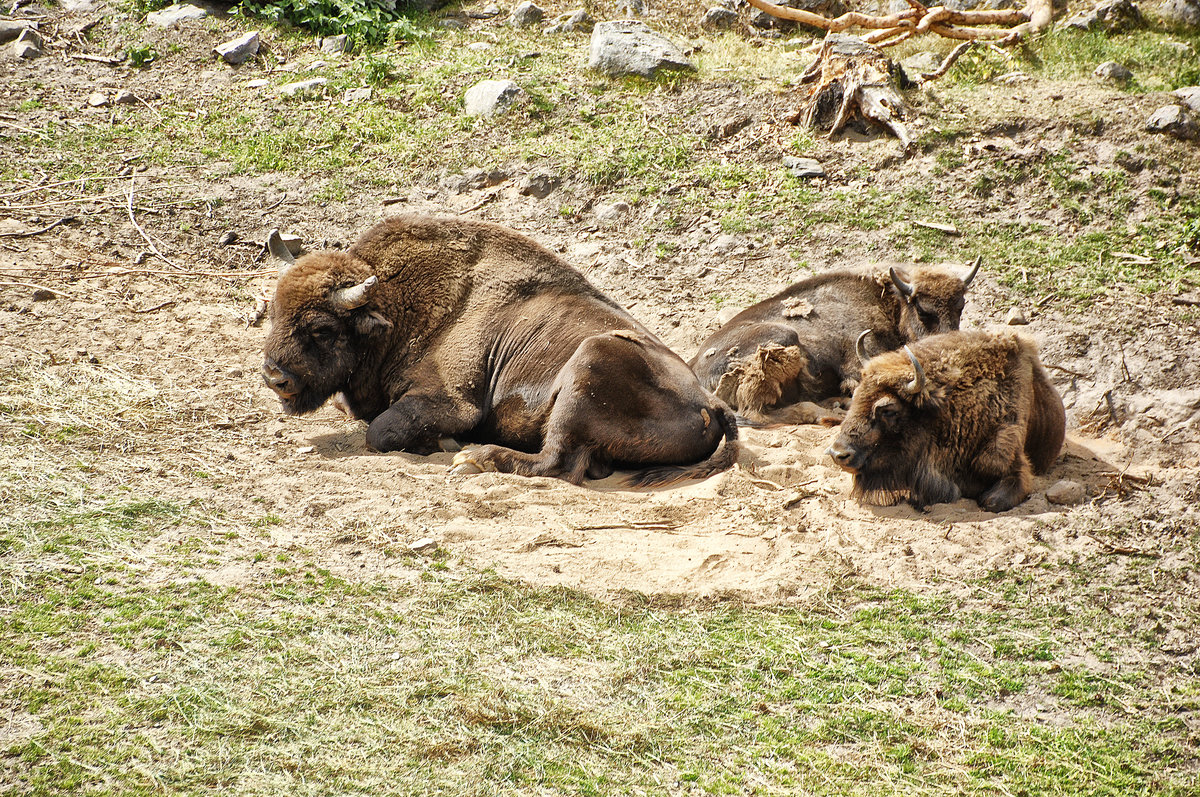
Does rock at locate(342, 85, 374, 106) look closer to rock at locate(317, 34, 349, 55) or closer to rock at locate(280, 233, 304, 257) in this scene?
rock at locate(317, 34, 349, 55)

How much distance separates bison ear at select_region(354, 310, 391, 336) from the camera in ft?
22.7

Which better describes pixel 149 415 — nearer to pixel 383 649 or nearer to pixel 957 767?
pixel 383 649

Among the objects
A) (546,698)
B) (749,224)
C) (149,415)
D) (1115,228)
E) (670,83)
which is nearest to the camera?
(546,698)

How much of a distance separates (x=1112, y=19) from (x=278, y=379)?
39.4 feet

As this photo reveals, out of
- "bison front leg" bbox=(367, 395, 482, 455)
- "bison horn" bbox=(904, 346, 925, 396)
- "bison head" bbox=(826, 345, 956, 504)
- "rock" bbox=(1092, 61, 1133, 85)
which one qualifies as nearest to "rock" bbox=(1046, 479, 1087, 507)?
"bison head" bbox=(826, 345, 956, 504)

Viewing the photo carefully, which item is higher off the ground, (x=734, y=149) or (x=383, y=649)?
(x=734, y=149)

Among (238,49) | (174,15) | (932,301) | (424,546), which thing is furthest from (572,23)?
(424,546)

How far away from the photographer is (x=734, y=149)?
11.2m

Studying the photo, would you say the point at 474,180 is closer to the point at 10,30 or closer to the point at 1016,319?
the point at 1016,319

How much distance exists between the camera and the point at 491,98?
12055 millimetres

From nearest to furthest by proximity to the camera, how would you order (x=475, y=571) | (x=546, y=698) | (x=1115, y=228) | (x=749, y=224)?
(x=546, y=698)
(x=475, y=571)
(x=1115, y=228)
(x=749, y=224)

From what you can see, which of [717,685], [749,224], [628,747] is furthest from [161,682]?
[749,224]

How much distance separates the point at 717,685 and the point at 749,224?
268 inches

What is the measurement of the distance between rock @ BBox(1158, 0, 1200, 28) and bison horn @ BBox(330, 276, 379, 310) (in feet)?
38.8
